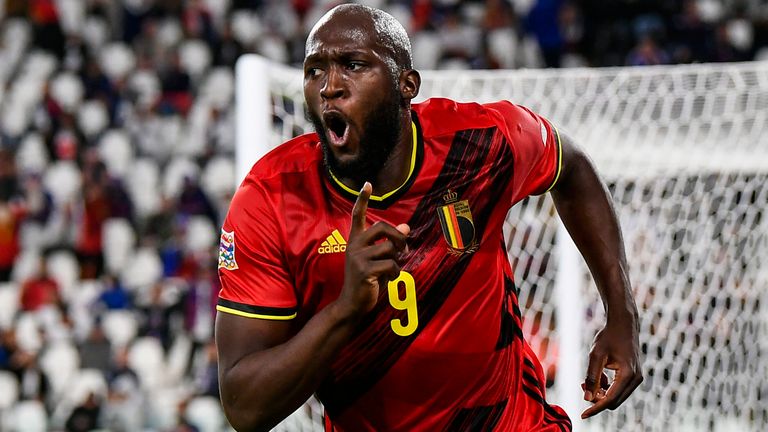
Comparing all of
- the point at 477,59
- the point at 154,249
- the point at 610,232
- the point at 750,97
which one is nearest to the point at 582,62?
the point at 477,59

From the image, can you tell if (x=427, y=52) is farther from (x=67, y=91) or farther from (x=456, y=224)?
(x=456, y=224)

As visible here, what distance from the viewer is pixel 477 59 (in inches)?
541

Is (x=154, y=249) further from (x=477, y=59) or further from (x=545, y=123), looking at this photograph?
(x=545, y=123)

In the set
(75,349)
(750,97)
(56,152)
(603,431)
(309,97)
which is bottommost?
(75,349)

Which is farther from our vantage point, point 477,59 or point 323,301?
point 477,59

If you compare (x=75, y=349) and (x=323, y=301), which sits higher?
(x=323, y=301)

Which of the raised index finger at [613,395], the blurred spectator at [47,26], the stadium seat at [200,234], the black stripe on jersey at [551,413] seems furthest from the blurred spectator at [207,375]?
the raised index finger at [613,395]

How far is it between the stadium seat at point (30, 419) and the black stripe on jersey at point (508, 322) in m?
8.03

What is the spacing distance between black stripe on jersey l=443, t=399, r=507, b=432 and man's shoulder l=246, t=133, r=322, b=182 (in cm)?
81

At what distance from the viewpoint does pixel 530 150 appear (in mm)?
3254

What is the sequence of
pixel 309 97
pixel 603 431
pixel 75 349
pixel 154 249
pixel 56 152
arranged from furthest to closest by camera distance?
pixel 56 152
pixel 154 249
pixel 75 349
pixel 603 431
pixel 309 97

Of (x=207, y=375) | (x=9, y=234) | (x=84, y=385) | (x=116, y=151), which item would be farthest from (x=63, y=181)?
(x=207, y=375)

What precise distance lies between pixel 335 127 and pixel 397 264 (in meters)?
0.39

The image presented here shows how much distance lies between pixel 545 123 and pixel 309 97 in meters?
0.91
